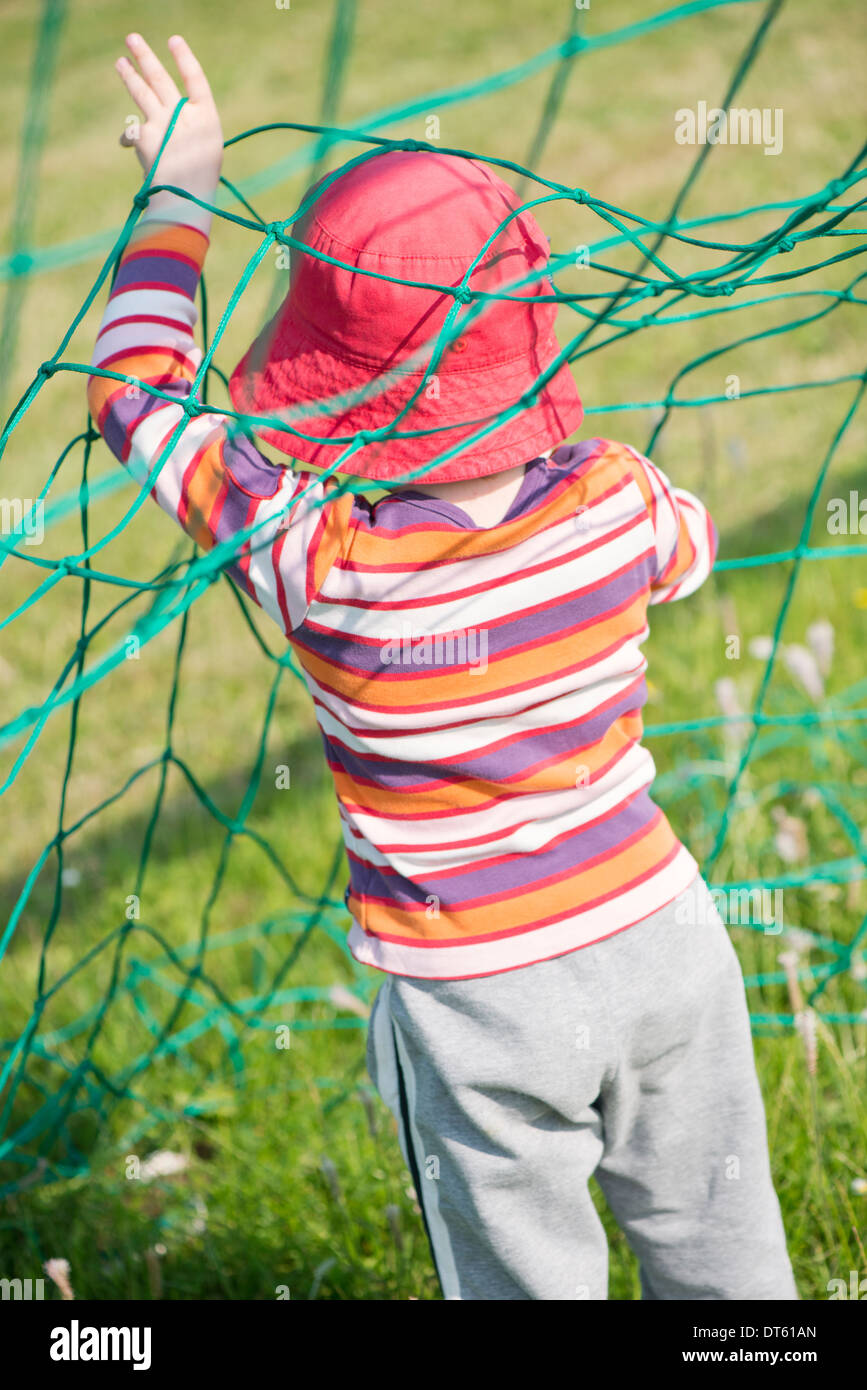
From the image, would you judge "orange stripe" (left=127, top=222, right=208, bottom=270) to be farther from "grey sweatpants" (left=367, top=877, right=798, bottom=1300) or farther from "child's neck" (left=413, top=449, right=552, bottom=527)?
"grey sweatpants" (left=367, top=877, right=798, bottom=1300)

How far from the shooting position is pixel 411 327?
36.1 inches

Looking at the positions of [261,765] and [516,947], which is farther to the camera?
[261,765]

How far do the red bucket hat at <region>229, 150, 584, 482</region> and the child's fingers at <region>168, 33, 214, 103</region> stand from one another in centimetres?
15

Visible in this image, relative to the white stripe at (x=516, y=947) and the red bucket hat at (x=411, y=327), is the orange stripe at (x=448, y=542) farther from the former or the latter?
the white stripe at (x=516, y=947)

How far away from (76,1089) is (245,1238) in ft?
0.94

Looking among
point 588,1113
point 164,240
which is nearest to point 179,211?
point 164,240

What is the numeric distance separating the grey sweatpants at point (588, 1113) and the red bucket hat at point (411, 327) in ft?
1.36

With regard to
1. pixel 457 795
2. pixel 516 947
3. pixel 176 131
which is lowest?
pixel 516 947

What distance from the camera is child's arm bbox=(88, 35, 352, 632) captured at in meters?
0.95

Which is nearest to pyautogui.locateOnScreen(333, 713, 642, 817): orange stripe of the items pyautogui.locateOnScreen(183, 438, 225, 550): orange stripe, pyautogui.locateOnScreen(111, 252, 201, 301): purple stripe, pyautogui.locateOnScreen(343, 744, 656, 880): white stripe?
pyautogui.locateOnScreen(343, 744, 656, 880): white stripe

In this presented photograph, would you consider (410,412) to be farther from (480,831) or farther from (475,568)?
(480,831)

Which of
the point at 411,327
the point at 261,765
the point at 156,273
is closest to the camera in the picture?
the point at 411,327

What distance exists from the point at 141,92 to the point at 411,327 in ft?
1.08

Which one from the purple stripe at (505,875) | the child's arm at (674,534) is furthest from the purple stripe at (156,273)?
the purple stripe at (505,875)
